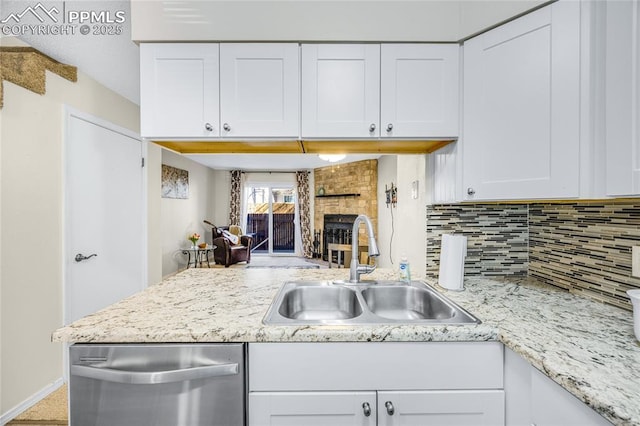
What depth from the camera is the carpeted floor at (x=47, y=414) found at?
1.65 m

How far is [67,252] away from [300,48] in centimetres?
221

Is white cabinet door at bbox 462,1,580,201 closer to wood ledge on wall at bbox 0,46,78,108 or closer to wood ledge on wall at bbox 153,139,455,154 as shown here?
wood ledge on wall at bbox 153,139,455,154

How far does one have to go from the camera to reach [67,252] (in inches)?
79.2

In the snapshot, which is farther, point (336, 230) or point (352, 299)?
point (336, 230)

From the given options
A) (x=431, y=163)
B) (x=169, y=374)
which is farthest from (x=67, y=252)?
(x=431, y=163)

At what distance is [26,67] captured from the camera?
1745 millimetres

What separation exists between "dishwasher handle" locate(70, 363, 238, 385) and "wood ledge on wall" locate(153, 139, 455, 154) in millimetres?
969

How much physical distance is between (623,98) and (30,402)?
3354 millimetres

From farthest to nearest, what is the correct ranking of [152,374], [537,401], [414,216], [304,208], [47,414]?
[304,208] → [414,216] → [47,414] → [152,374] → [537,401]

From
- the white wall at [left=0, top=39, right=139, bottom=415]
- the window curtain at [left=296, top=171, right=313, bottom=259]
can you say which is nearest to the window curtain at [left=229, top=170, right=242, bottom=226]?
the window curtain at [left=296, top=171, right=313, bottom=259]

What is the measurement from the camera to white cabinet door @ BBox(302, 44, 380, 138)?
49.7 inches

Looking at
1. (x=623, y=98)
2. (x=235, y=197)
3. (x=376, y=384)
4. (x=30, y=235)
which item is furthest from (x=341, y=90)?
(x=235, y=197)

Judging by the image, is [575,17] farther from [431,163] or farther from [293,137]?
[293,137]

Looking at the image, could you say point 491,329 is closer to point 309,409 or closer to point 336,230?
point 309,409
